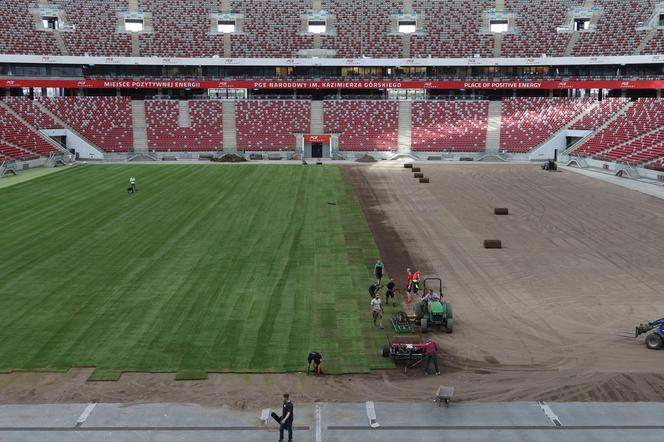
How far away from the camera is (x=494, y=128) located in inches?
3440

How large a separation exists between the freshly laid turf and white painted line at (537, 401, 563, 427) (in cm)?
509

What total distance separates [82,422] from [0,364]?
201 inches

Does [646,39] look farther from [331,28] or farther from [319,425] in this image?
[319,425]

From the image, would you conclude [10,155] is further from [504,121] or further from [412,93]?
[504,121]

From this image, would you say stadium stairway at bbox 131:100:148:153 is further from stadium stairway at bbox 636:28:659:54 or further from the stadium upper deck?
stadium stairway at bbox 636:28:659:54

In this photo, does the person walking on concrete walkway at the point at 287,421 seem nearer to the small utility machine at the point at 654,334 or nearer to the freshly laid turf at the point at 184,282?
the freshly laid turf at the point at 184,282

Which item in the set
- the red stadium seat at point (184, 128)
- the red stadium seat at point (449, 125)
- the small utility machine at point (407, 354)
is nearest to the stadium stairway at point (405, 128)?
the red stadium seat at point (449, 125)

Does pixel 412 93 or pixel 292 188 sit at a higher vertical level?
pixel 412 93

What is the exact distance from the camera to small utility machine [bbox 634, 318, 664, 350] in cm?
2173

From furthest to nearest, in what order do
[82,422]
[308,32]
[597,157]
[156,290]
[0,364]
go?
1. [308,32]
2. [597,157]
3. [156,290]
4. [0,364]
5. [82,422]

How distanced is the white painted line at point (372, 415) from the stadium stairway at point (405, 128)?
69.1 metres

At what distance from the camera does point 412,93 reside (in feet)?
306

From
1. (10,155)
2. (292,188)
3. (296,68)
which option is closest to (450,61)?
(296,68)

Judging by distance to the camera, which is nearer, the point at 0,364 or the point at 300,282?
the point at 0,364
